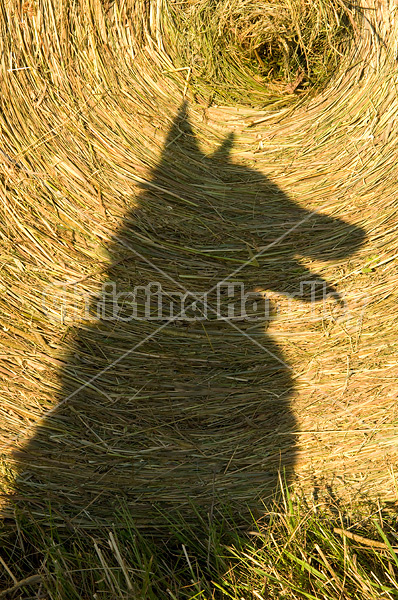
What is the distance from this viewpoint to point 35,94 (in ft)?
7.87

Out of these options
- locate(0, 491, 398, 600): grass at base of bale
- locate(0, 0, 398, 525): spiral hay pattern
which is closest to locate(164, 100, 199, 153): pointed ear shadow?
Result: locate(0, 0, 398, 525): spiral hay pattern

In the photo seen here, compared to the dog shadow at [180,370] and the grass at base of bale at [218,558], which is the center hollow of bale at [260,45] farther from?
the grass at base of bale at [218,558]

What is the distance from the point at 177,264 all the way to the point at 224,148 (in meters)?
0.72

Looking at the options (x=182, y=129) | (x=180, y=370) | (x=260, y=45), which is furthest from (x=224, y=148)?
(x=180, y=370)

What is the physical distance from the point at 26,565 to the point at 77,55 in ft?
7.06

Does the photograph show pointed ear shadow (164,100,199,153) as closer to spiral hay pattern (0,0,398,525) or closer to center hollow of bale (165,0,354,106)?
spiral hay pattern (0,0,398,525)

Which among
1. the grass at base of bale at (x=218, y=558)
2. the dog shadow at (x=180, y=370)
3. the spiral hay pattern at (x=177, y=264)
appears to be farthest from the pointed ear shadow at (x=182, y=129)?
the grass at base of bale at (x=218, y=558)

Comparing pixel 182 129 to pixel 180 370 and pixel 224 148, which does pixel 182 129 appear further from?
pixel 180 370

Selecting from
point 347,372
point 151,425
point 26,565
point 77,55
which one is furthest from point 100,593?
point 77,55

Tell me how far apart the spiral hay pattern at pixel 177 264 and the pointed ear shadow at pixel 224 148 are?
0.04 ft

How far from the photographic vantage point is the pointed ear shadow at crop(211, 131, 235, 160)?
2789 mm

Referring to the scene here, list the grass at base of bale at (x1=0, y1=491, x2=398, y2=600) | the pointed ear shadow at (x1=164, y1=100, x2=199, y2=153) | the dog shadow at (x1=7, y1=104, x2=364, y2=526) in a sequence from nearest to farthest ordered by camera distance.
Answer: the grass at base of bale at (x1=0, y1=491, x2=398, y2=600) → the dog shadow at (x1=7, y1=104, x2=364, y2=526) → the pointed ear shadow at (x1=164, y1=100, x2=199, y2=153)

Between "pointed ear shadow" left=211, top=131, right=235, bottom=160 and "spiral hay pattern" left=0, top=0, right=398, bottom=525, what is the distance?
0.01 metres

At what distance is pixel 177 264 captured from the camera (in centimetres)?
250
